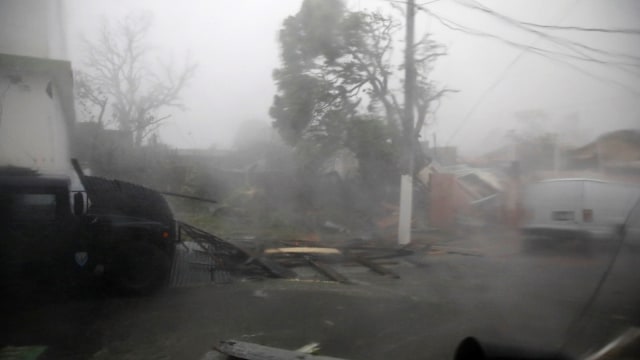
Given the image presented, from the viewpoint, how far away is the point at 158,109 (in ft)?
17.8

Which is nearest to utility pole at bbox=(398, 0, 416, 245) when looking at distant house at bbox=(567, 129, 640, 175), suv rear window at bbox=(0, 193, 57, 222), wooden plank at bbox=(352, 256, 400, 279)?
wooden plank at bbox=(352, 256, 400, 279)

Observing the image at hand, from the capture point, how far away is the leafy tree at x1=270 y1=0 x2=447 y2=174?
18.3 ft

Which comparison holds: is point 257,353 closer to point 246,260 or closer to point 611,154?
point 246,260

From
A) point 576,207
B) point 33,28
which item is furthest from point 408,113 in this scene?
point 33,28

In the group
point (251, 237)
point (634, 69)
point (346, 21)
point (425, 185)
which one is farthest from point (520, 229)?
point (251, 237)

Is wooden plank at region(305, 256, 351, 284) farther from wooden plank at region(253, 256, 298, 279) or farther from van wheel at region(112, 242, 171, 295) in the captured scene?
van wheel at region(112, 242, 171, 295)

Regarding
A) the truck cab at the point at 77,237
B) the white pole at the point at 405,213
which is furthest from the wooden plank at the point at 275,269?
the white pole at the point at 405,213

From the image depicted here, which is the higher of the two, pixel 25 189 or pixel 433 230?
pixel 25 189

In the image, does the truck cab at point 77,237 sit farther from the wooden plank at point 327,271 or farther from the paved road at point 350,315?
the wooden plank at point 327,271

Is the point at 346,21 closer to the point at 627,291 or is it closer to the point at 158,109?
the point at 158,109

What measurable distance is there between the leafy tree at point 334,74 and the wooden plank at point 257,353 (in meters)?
3.24

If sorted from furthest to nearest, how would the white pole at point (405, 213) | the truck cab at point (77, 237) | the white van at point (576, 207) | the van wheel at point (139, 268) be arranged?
1. the white pole at point (405, 213)
2. the van wheel at point (139, 268)
3. the truck cab at point (77, 237)
4. the white van at point (576, 207)

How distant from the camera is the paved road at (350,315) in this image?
11.1 ft

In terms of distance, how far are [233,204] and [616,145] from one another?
4144 mm
